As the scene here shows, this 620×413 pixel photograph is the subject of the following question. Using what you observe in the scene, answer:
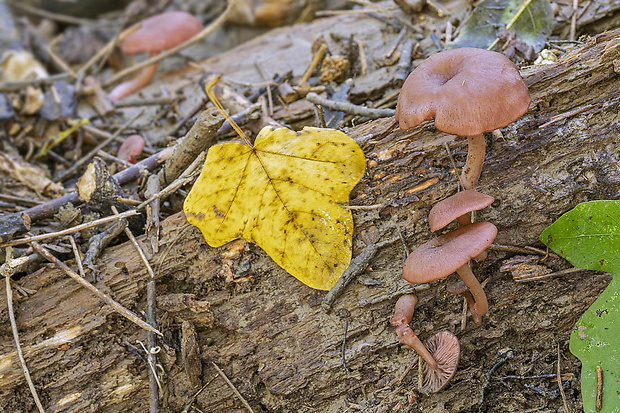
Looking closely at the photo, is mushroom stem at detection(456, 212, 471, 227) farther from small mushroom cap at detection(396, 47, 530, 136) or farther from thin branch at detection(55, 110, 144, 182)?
thin branch at detection(55, 110, 144, 182)

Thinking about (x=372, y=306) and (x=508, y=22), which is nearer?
(x=372, y=306)

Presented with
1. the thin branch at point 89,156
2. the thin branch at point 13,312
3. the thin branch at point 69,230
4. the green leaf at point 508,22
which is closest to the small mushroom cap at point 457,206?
the green leaf at point 508,22

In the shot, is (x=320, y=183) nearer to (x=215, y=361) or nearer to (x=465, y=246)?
(x=465, y=246)

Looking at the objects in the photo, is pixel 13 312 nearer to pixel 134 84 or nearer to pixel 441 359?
pixel 441 359

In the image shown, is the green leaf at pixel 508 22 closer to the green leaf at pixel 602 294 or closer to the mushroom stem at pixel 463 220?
the green leaf at pixel 602 294

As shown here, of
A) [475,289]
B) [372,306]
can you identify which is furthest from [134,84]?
[475,289]

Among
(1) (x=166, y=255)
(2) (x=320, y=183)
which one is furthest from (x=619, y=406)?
(1) (x=166, y=255)
